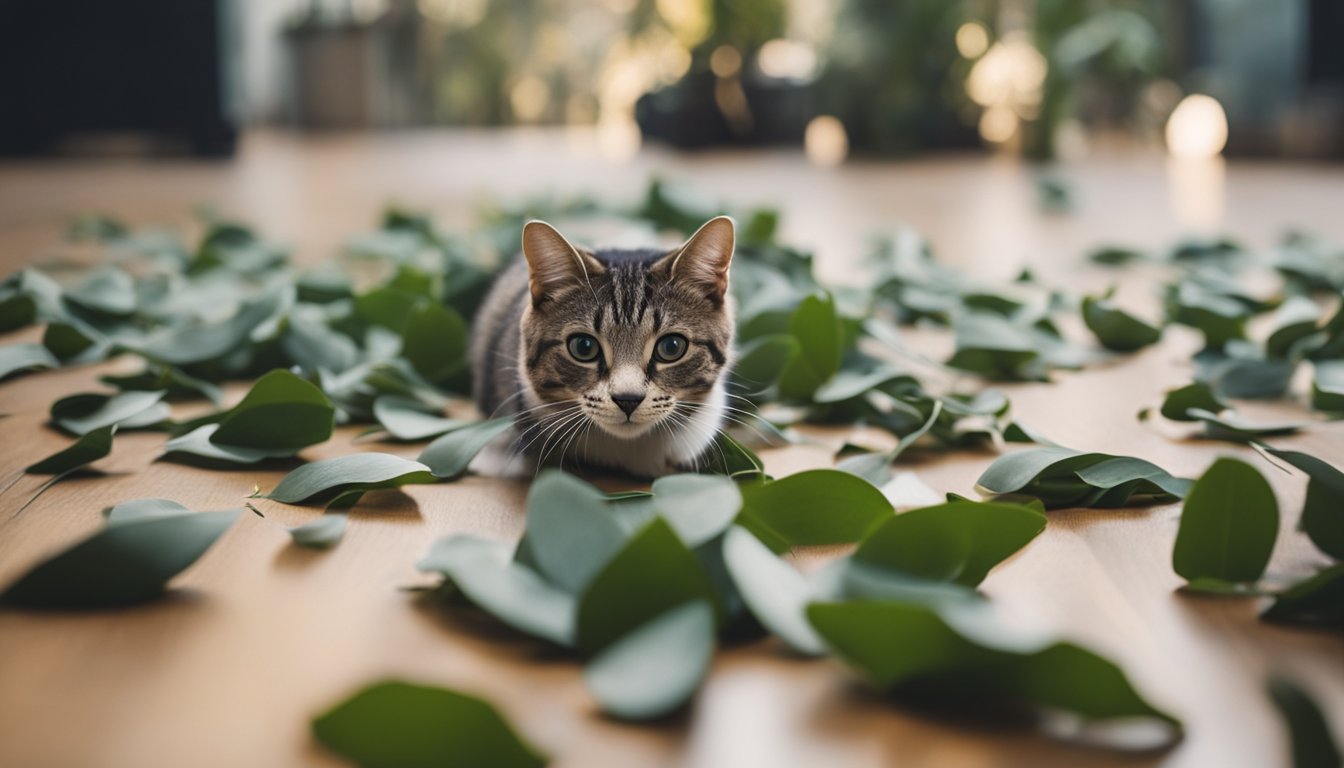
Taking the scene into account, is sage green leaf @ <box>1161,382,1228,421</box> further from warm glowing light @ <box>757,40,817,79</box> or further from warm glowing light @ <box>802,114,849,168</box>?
warm glowing light @ <box>757,40,817,79</box>

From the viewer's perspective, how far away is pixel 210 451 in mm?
1049

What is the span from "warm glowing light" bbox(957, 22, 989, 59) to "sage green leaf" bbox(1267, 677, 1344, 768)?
17.0 feet

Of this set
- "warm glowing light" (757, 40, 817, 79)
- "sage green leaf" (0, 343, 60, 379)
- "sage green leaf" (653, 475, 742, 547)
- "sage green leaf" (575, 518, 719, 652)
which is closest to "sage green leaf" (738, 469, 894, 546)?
"sage green leaf" (653, 475, 742, 547)

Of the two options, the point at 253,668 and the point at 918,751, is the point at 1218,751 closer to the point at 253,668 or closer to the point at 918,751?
the point at 918,751

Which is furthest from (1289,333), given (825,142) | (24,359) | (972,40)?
(825,142)

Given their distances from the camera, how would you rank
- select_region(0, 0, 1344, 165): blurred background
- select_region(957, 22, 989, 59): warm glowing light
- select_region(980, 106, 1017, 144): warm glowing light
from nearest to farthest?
select_region(0, 0, 1344, 165): blurred background, select_region(957, 22, 989, 59): warm glowing light, select_region(980, 106, 1017, 144): warm glowing light

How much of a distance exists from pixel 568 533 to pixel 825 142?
6563 mm

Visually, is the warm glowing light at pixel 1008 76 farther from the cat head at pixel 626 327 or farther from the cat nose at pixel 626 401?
the cat nose at pixel 626 401

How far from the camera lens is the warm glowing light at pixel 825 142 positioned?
5.78 m

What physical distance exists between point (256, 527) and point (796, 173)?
4.22 meters

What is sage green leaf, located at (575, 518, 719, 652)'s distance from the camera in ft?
2.21

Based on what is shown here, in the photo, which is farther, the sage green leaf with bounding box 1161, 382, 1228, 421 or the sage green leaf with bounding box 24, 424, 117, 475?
the sage green leaf with bounding box 1161, 382, 1228, 421

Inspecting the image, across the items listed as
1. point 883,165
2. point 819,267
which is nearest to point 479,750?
point 819,267

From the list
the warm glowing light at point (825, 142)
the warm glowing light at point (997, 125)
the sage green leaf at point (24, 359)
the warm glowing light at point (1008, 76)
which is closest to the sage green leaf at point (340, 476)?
the sage green leaf at point (24, 359)
